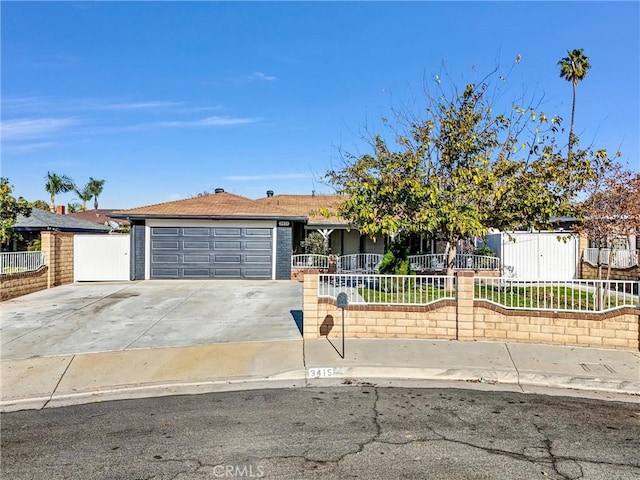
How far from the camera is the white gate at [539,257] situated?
17.5 m

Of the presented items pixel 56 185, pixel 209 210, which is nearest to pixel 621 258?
pixel 209 210

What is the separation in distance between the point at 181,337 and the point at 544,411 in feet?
22.2

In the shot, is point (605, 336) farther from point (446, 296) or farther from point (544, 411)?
point (544, 411)

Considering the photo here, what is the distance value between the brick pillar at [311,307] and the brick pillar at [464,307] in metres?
2.77

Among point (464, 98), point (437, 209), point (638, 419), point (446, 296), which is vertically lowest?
point (638, 419)

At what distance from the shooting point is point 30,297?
13883 millimetres

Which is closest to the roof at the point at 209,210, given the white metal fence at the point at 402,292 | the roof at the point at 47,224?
Answer: the roof at the point at 47,224

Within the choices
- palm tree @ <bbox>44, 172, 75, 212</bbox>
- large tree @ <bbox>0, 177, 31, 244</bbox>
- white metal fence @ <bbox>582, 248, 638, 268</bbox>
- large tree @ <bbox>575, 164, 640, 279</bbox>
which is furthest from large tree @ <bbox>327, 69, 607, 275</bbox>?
palm tree @ <bbox>44, 172, 75, 212</bbox>

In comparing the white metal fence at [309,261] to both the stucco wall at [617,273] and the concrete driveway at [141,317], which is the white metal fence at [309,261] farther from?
the stucco wall at [617,273]

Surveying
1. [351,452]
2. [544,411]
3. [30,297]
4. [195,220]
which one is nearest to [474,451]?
[351,452]

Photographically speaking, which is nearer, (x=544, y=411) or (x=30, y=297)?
(x=544, y=411)

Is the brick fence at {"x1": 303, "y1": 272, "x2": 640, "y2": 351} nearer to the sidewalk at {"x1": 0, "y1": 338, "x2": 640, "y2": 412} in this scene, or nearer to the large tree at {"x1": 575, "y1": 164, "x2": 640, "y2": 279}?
the sidewalk at {"x1": 0, "y1": 338, "x2": 640, "y2": 412}

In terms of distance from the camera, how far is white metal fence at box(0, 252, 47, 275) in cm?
1344

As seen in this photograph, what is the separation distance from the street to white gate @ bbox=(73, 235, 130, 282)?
13.7 m
